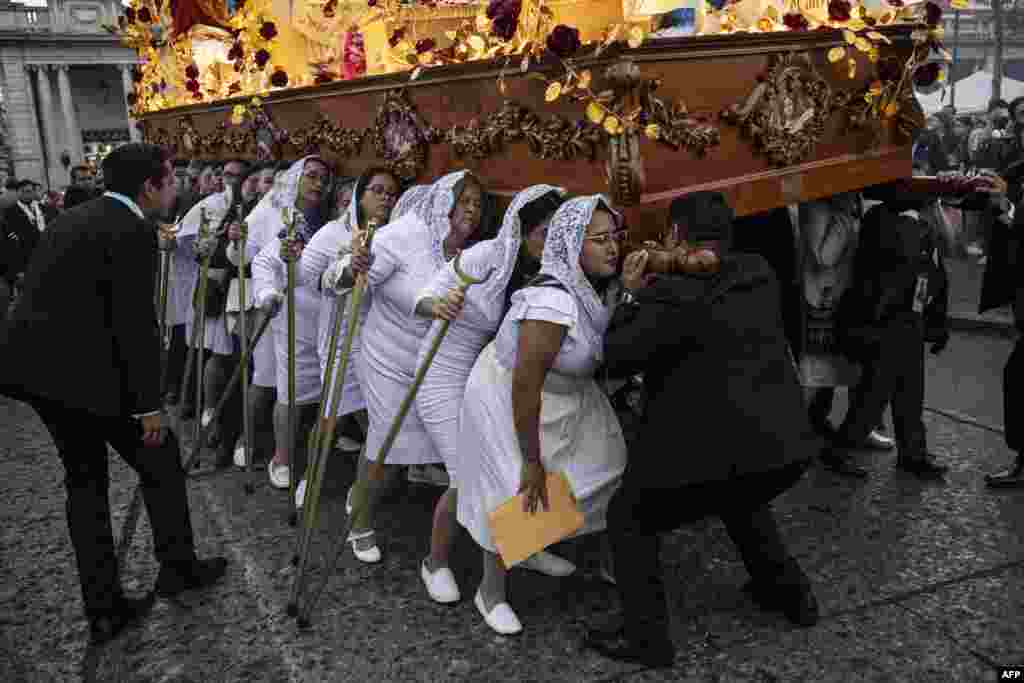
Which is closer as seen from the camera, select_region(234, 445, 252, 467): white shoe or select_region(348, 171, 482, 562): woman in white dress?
select_region(348, 171, 482, 562): woman in white dress

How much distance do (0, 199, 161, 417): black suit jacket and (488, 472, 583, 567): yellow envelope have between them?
1493mm

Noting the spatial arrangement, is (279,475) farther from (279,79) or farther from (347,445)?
(279,79)

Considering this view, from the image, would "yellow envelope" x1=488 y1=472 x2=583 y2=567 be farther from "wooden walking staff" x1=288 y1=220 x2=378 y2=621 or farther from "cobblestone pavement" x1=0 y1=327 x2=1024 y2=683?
"wooden walking staff" x1=288 y1=220 x2=378 y2=621

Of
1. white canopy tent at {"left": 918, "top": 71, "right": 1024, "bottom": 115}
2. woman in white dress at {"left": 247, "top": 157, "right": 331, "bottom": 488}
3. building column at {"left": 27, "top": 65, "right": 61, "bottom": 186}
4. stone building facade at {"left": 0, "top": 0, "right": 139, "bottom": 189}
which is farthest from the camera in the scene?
building column at {"left": 27, "top": 65, "right": 61, "bottom": 186}

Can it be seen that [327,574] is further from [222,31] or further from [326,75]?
[222,31]

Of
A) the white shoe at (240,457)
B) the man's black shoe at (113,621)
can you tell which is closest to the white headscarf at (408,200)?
the white shoe at (240,457)

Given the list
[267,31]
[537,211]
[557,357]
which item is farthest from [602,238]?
[267,31]

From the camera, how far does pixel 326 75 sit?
5574 millimetres

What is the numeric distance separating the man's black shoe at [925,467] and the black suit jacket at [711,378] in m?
2.14

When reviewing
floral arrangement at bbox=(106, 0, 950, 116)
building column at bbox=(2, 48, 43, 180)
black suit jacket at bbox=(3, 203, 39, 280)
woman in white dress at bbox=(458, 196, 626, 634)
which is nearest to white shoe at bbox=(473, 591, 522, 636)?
woman in white dress at bbox=(458, 196, 626, 634)

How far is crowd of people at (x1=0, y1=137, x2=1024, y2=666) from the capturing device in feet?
9.39

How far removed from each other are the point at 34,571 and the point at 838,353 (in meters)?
4.17

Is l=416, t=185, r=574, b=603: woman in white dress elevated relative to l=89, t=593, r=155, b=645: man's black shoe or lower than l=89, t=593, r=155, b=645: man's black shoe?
elevated

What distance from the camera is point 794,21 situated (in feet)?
12.3
